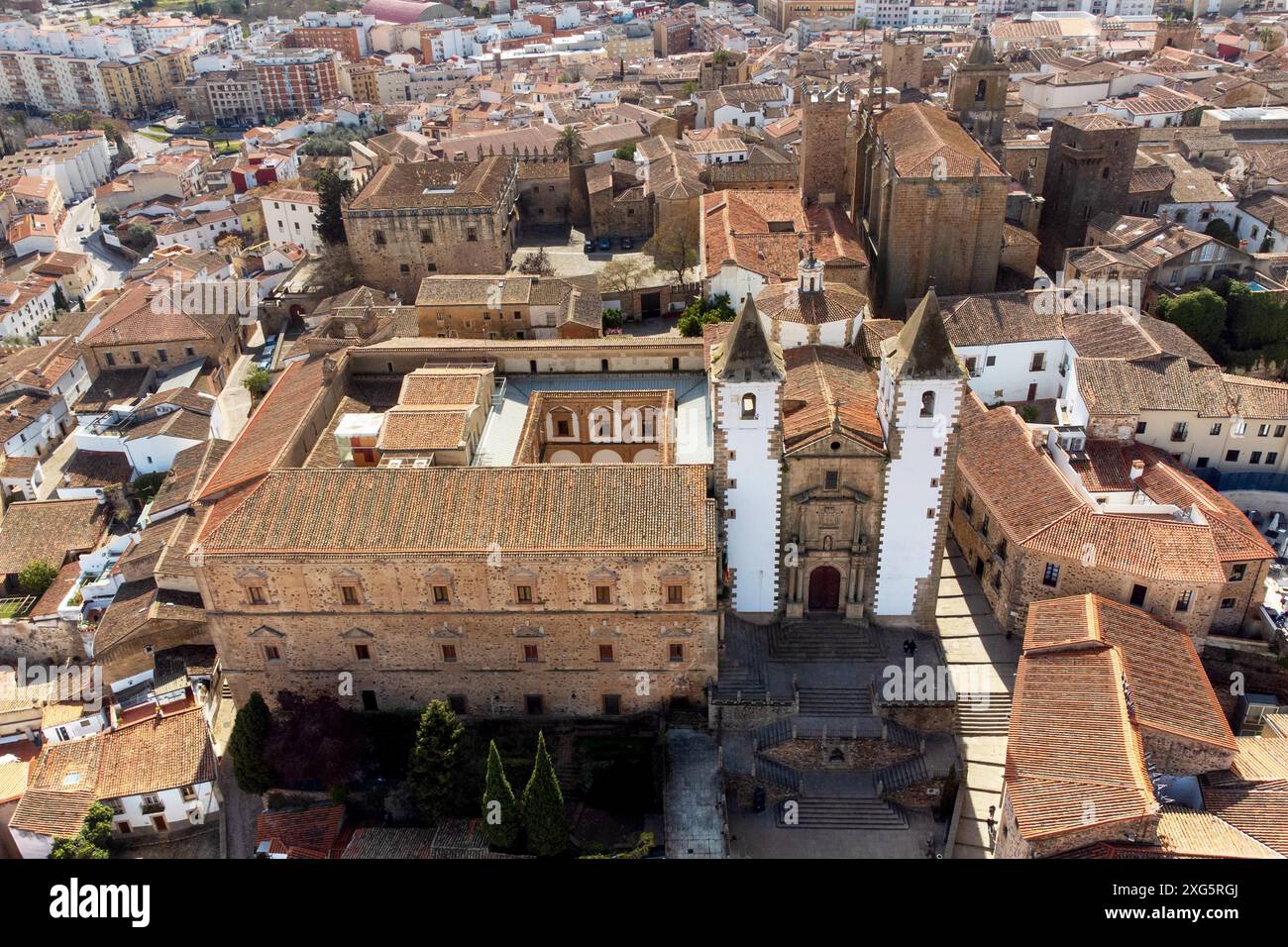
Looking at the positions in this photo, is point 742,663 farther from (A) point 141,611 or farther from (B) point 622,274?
(B) point 622,274

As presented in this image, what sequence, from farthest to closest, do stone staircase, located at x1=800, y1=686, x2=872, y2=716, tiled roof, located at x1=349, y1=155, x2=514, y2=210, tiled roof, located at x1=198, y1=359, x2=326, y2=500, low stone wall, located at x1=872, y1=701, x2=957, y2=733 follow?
1. tiled roof, located at x1=349, y1=155, x2=514, y2=210
2. tiled roof, located at x1=198, y1=359, x2=326, y2=500
3. stone staircase, located at x1=800, y1=686, x2=872, y2=716
4. low stone wall, located at x1=872, y1=701, x2=957, y2=733

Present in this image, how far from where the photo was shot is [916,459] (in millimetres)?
31344

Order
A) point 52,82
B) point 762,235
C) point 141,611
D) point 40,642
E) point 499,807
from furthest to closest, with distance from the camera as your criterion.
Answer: point 52,82, point 762,235, point 40,642, point 141,611, point 499,807

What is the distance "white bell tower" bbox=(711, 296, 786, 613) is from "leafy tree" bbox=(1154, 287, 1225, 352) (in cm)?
2762

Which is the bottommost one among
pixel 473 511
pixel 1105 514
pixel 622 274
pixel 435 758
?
pixel 435 758

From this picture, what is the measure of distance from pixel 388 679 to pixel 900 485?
1775 cm

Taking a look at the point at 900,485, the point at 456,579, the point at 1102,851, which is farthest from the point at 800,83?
the point at 1102,851

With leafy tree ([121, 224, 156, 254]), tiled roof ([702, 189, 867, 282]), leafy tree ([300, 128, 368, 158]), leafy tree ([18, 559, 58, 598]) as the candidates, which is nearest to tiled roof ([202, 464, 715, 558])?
leafy tree ([18, 559, 58, 598])

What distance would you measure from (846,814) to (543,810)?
962cm

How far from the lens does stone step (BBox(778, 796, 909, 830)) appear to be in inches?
1163

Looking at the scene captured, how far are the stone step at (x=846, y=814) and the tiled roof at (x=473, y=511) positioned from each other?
8674 mm

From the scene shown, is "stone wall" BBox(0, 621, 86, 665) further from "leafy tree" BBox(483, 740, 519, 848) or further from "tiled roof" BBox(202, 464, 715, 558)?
"leafy tree" BBox(483, 740, 519, 848)

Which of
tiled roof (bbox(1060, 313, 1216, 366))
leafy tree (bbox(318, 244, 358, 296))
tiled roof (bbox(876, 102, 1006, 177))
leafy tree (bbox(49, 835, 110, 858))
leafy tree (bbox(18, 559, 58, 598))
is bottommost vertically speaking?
leafy tree (bbox(18, 559, 58, 598))

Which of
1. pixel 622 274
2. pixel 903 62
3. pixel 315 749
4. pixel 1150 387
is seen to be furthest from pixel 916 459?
pixel 903 62
